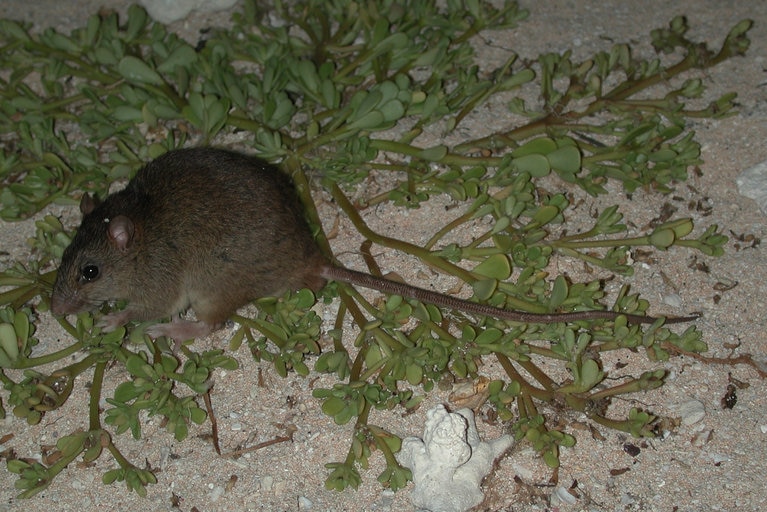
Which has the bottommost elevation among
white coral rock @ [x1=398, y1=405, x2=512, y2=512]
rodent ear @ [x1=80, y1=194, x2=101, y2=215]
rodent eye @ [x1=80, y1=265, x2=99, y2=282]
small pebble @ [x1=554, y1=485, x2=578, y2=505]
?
small pebble @ [x1=554, y1=485, x2=578, y2=505]

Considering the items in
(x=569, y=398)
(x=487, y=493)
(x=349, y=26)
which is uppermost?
(x=349, y=26)

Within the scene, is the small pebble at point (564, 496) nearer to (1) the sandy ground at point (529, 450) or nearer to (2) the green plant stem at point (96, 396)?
(1) the sandy ground at point (529, 450)

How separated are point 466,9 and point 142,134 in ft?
6.92

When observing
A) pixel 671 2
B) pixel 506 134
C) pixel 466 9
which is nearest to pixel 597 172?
pixel 506 134

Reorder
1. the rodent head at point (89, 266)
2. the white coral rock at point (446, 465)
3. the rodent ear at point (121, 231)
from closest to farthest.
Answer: the white coral rock at point (446, 465)
the rodent ear at point (121, 231)
the rodent head at point (89, 266)

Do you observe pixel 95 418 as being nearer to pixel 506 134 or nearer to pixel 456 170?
pixel 456 170

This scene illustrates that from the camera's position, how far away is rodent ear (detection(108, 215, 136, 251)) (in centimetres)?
337

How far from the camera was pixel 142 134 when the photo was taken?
4.53 metres

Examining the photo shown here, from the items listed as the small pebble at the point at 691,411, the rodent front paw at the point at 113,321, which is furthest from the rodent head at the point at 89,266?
the small pebble at the point at 691,411

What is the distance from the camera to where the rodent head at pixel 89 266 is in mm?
3535

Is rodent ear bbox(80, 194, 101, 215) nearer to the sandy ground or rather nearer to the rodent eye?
the rodent eye

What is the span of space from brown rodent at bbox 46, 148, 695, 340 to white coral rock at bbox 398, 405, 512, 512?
0.55 metres

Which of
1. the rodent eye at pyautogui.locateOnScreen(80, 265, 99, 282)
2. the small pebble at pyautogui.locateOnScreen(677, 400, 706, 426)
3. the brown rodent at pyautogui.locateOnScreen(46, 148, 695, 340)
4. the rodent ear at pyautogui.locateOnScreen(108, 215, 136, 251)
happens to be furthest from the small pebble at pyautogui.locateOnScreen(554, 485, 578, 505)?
the rodent eye at pyautogui.locateOnScreen(80, 265, 99, 282)

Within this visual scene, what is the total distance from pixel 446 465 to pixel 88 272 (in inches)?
69.3
